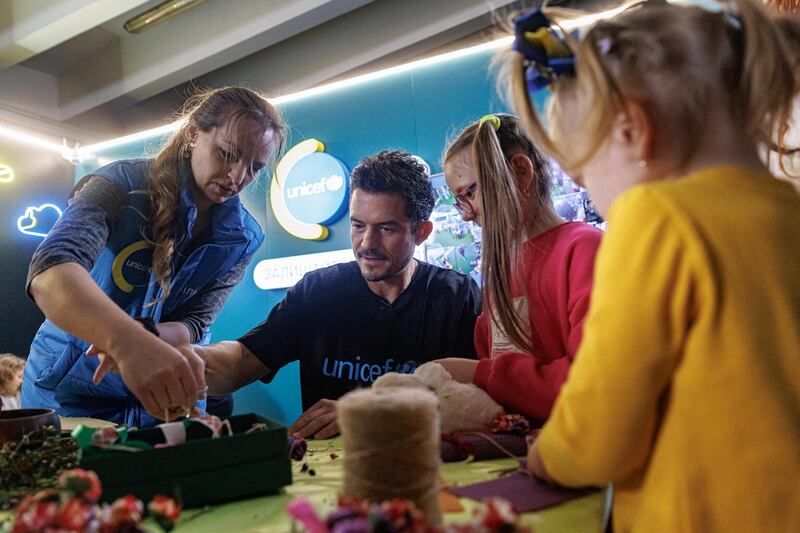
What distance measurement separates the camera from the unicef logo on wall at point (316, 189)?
3.29m

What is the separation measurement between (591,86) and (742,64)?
0.18 metres

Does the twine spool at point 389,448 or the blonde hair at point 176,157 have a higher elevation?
the blonde hair at point 176,157

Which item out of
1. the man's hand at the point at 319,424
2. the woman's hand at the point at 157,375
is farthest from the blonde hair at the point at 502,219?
the woman's hand at the point at 157,375

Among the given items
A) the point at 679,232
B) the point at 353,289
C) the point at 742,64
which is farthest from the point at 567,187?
the point at 679,232

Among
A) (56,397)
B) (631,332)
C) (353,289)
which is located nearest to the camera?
(631,332)

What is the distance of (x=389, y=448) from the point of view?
569 millimetres

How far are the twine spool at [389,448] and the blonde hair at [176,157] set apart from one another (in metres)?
1.32

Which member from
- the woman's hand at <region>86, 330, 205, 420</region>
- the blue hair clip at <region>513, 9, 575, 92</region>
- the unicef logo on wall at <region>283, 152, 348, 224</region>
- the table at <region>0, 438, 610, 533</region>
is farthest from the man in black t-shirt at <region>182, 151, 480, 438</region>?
the unicef logo on wall at <region>283, 152, 348, 224</region>

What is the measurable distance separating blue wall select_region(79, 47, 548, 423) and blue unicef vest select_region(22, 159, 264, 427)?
1.42 m

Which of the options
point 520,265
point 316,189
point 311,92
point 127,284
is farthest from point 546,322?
point 311,92

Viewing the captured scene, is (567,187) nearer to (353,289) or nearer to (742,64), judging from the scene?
(353,289)

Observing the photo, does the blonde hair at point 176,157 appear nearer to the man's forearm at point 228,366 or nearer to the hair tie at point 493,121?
the man's forearm at point 228,366

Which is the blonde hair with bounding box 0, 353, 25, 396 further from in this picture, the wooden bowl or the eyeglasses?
the eyeglasses

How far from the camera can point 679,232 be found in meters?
0.56
